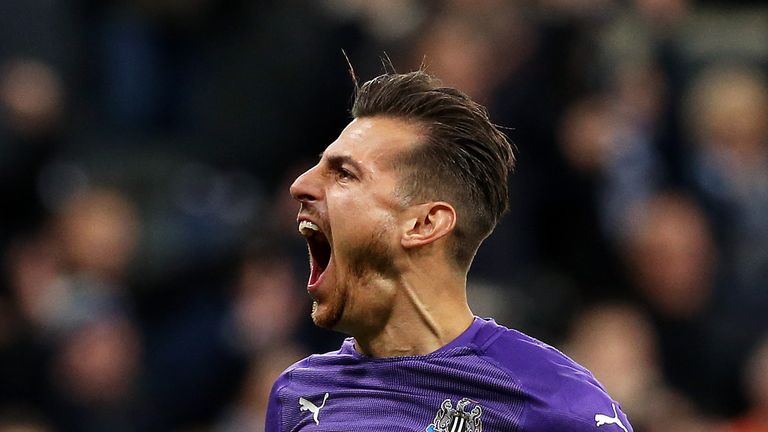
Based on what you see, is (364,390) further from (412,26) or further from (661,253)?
(412,26)

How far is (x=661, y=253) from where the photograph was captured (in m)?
7.93

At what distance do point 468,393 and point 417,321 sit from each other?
0.27m

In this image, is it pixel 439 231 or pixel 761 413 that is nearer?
pixel 439 231

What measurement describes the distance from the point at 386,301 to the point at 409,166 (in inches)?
13.9

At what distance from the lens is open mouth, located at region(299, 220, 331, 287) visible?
3941 mm

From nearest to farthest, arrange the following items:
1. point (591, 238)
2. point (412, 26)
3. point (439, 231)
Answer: point (439, 231), point (591, 238), point (412, 26)

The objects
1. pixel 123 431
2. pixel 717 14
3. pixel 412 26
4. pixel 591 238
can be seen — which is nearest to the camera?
pixel 123 431

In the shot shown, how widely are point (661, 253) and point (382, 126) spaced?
421cm

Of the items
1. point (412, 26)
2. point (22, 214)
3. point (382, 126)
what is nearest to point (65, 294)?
point (22, 214)

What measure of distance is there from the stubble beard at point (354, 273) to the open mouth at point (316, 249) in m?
0.07

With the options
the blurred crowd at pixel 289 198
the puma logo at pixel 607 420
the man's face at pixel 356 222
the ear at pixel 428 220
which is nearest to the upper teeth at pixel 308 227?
the man's face at pixel 356 222

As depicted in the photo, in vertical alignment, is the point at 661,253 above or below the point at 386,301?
below

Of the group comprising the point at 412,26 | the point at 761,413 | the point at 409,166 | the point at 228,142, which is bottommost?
the point at 761,413

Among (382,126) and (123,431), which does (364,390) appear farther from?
(123,431)
